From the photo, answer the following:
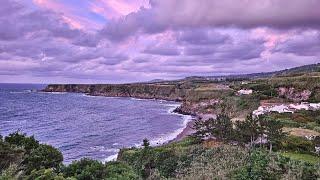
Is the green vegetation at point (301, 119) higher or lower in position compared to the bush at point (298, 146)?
lower

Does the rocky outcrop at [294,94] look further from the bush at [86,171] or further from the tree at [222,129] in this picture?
the bush at [86,171]

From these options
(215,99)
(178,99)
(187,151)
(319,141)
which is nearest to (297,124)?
(319,141)

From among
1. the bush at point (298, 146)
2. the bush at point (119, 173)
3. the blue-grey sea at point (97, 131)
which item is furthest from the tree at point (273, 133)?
the blue-grey sea at point (97, 131)

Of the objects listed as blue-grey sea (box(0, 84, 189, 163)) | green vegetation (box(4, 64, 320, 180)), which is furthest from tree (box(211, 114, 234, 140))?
blue-grey sea (box(0, 84, 189, 163))

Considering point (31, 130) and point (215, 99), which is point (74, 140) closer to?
point (31, 130)

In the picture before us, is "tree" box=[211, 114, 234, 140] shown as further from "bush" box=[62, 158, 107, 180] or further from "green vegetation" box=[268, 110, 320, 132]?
"bush" box=[62, 158, 107, 180]

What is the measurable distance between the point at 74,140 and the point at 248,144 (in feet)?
123

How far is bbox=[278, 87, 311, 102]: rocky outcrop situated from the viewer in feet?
345

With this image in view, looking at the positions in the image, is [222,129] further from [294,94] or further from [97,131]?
[294,94]

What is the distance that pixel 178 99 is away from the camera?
192m

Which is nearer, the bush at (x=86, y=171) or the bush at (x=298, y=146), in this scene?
the bush at (x=86, y=171)

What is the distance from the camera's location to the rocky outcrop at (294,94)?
345ft

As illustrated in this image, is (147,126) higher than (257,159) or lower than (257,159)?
lower

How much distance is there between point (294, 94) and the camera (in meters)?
110
